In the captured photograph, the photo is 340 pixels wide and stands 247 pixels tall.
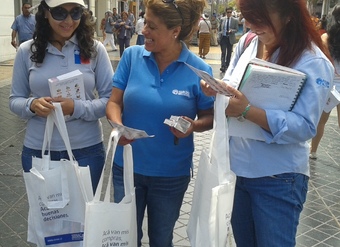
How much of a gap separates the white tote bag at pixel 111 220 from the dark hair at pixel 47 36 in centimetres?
73

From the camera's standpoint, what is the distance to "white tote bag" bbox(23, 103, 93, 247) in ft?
8.02

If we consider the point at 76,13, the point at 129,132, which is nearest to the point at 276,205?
the point at 129,132

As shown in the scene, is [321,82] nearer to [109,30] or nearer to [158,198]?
[158,198]

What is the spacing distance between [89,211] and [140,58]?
840 mm

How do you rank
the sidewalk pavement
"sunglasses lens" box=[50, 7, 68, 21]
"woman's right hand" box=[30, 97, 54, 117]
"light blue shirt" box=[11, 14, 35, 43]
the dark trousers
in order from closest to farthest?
"woman's right hand" box=[30, 97, 54, 117], "sunglasses lens" box=[50, 7, 68, 21], the sidewalk pavement, "light blue shirt" box=[11, 14, 35, 43], the dark trousers

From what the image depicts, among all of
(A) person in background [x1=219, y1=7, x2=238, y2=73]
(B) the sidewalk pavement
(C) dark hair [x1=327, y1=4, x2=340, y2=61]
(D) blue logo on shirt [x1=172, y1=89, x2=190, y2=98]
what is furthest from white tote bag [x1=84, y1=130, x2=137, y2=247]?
(A) person in background [x1=219, y1=7, x2=238, y2=73]

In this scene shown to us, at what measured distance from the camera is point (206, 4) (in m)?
2.41

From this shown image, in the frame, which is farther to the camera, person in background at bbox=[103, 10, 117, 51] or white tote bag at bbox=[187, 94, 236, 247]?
person in background at bbox=[103, 10, 117, 51]

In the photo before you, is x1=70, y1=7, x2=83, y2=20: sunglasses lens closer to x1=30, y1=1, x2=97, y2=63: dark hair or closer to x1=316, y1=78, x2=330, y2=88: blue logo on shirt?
x1=30, y1=1, x2=97, y2=63: dark hair

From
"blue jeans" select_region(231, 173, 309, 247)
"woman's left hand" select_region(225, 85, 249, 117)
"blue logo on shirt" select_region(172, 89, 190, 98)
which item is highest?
"woman's left hand" select_region(225, 85, 249, 117)

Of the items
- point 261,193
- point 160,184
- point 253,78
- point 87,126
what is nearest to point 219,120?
point 253,78

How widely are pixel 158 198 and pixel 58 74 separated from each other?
0.89 metres

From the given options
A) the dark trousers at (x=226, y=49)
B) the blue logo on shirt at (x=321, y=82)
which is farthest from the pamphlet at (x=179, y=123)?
the dark trousers at (x=226, y=49)

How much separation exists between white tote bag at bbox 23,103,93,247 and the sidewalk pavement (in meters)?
1.18
